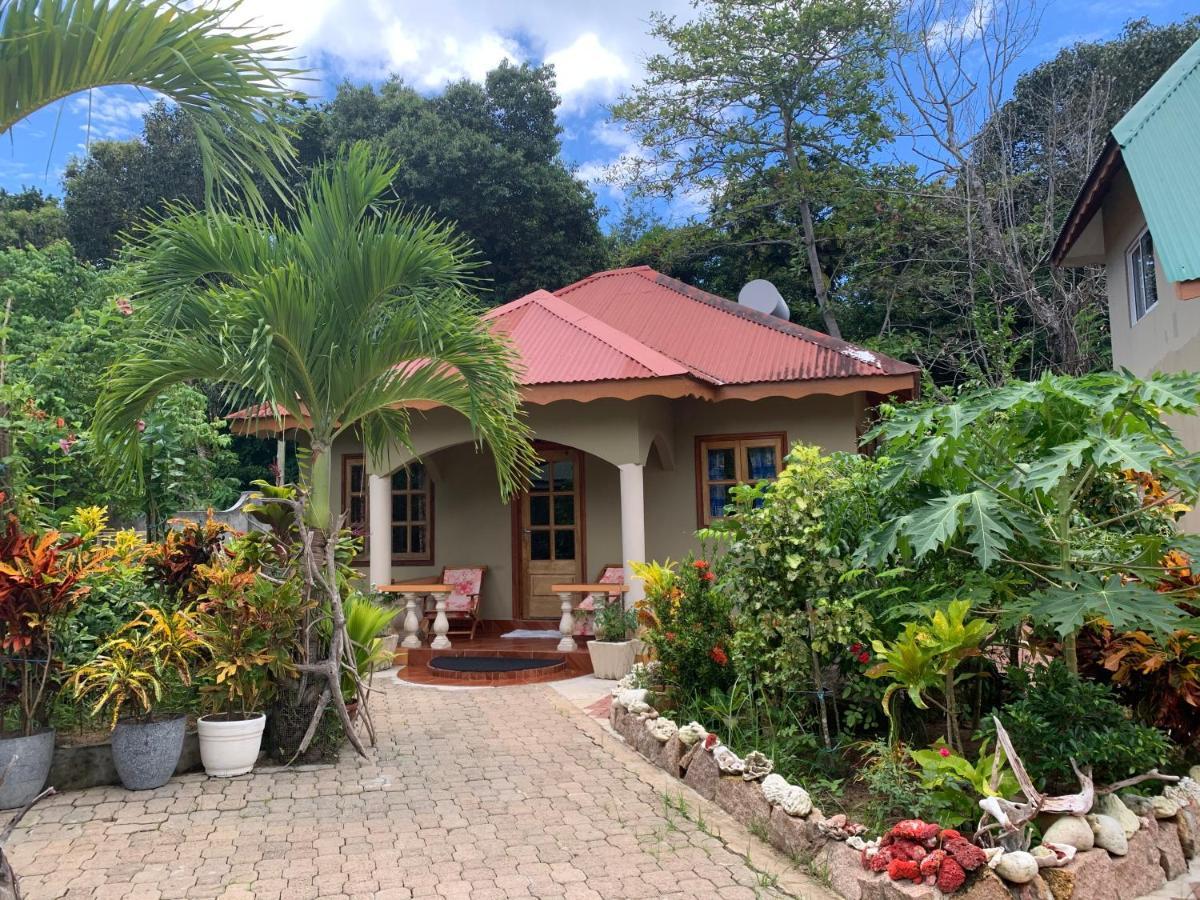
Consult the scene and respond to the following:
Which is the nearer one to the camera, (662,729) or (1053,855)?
(1053,855)

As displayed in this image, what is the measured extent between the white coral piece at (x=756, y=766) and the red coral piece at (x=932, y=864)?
129 centimetres

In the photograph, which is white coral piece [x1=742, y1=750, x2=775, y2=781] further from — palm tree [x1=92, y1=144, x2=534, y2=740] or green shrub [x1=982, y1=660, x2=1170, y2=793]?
palm tree [x1=92, y1=144, x2=534, y2=740]

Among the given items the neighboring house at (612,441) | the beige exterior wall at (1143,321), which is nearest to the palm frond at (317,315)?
the neighboring house at (612,441)

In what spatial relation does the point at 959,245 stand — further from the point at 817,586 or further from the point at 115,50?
the point at 115,50

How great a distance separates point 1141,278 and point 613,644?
7.70 metres

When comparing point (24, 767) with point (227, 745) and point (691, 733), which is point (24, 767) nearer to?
point (227, 745)

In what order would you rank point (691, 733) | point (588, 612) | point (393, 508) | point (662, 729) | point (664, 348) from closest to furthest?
1. point (691, 733)
2. point (662, 729)
3. point (588, 612)
4. point (664, 348)
5. point (393, 508)

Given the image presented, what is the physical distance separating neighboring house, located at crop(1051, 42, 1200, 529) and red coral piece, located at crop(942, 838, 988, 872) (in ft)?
14.1

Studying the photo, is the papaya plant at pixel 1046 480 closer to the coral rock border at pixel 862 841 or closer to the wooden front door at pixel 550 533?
the coral rock border at pixel 862 841

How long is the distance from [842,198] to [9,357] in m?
15.9

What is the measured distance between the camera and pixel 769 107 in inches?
792

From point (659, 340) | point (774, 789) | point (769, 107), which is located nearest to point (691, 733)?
point (774, 789)

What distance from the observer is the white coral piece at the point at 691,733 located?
5.41 m

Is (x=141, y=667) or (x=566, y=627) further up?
(x=141, y=667)
